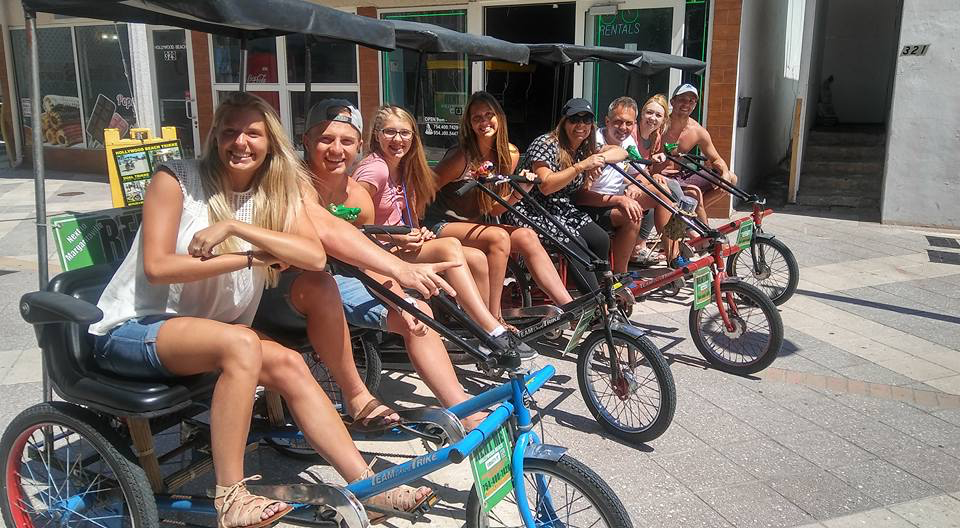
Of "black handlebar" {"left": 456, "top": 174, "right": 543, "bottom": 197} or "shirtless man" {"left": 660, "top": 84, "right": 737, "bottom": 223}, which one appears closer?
"black handlebar" {"left": 456, "top": 174, "right": 543, "bottom": 197}

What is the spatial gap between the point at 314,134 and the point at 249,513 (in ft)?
6.35

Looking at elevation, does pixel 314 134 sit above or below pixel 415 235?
above

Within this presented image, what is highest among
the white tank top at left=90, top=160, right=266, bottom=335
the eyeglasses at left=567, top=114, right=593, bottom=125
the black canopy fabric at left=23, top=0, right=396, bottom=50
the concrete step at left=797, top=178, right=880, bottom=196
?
the black canopy fabric at left=23, top=0, right=396, bottom=50

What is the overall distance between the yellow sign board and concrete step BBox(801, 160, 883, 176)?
30.9 ft

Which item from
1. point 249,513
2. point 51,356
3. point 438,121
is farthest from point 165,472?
point 438,121

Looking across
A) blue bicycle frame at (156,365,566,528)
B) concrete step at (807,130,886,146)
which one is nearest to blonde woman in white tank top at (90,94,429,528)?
blue bicycle frame at (156,365,566,528)

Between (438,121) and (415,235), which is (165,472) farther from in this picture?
(438,121)

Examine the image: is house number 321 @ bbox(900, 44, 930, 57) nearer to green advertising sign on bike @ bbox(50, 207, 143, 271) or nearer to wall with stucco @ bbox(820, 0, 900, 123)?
wall with stucco @ bbox(820, 0, 900, 123)

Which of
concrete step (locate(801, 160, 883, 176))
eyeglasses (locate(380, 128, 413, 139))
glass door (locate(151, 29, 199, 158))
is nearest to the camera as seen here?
eyeglasses (locate(380, 128, 413, 139))

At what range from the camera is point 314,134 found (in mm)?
3768

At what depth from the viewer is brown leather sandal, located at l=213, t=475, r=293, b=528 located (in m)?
2.49

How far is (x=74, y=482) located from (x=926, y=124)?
362 inches

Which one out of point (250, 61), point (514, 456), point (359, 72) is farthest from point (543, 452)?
point (250, 61)

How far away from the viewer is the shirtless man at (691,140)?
640 centimetres
